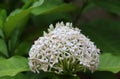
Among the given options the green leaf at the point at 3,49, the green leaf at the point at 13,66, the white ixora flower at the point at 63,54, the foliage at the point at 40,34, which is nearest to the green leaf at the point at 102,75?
the foliage at the point at 40,34

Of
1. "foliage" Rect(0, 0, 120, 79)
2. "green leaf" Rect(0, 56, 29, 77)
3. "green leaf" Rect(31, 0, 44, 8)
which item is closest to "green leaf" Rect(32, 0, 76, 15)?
"foliage" Rect(0, 0, 120, 79)

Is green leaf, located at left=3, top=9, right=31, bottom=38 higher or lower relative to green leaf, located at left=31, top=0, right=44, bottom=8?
lower

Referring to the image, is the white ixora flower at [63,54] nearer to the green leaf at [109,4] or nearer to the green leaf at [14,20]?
the green leaf at [14,20]

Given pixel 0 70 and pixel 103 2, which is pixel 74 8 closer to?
pixel 103 2

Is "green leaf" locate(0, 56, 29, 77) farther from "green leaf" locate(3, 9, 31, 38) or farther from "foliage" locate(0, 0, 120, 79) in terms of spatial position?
"green leaf" locate(3, 9, 31, 38)

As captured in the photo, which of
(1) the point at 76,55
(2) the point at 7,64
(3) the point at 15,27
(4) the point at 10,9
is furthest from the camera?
(4) the point at 10,9

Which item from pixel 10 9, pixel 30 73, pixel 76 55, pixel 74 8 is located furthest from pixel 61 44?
pixel 10 9
